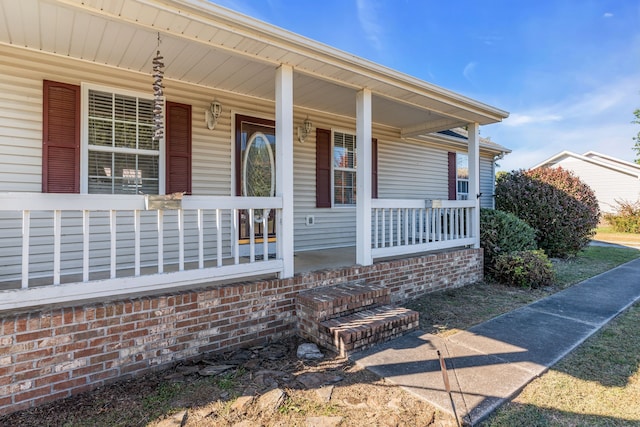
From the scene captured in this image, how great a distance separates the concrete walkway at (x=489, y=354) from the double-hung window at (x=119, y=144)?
11.0ft

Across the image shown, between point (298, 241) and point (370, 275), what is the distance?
183 centimetres

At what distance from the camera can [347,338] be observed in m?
3.17

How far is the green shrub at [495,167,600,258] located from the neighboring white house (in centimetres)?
1184

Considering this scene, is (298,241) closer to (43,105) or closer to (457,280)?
(457,280)

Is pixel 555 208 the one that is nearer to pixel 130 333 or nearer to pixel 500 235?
pixel 500 235

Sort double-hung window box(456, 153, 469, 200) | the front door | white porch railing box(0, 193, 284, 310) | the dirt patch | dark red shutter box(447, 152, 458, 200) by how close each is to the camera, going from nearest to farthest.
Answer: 1. the dirt patch
2. white porch railing box(0, 193, 284, 310)
3. the front door
4. dark red shutter box(447, 152, 458, 200)
5. double-hung window box(456, 153, 469, 200)

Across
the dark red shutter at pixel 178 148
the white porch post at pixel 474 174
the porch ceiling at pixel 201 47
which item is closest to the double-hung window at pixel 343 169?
the porch ceiling at pixel 201 47

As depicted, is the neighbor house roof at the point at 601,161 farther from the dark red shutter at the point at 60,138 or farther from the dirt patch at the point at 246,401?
the dark red shutter at the point at 60,138

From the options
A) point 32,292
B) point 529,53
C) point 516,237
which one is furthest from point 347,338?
point 529,53

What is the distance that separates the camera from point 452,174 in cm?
912

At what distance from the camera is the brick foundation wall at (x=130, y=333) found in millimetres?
2473

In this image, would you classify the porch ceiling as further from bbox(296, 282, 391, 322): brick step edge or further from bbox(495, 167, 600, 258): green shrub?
bbox(495, 167, 600, 258): green shrub

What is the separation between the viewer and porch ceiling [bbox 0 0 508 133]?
2863 mm

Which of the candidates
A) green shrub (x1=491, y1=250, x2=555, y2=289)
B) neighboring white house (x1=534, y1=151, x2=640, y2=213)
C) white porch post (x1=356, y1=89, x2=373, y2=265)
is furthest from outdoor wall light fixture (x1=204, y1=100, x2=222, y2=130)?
neighboring white house (x1=534, y1=151, x2=640, y2=213)
